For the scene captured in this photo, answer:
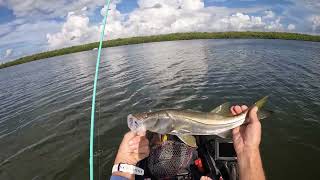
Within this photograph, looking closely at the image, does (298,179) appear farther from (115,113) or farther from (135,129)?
(115,113)

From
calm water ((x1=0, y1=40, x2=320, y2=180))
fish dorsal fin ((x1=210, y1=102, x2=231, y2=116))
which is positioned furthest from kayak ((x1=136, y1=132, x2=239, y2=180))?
calm water ((x1=0, y1=40, x2=320, y2=180))

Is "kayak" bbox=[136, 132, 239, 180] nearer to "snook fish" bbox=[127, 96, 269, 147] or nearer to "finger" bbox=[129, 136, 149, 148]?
"finger" bbox=[129, 136, 149, 148]

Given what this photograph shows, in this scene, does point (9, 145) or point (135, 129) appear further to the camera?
point (9, 145)

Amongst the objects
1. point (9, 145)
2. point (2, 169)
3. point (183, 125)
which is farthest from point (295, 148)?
point (9, 145)

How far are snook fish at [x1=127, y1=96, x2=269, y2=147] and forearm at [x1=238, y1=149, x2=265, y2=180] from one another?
0.59m

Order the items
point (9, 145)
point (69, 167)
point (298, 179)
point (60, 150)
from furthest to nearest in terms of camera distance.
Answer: point (9, 145) → point (60, 150) → point (69, 167) → point (298, 179)

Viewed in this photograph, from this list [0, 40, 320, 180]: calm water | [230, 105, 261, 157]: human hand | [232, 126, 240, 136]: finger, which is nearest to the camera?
[230, 105, 261, 157]: human hand

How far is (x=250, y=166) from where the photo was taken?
366 centimetres

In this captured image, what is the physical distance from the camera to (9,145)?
12.5 meters

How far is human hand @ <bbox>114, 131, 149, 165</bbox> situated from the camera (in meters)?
4.77

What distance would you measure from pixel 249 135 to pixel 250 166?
1.75 feet

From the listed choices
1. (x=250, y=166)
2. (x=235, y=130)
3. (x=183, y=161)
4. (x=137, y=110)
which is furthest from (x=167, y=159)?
(x=137, y=110)

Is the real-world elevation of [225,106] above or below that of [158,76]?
above

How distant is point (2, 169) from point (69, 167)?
9.46 ft
